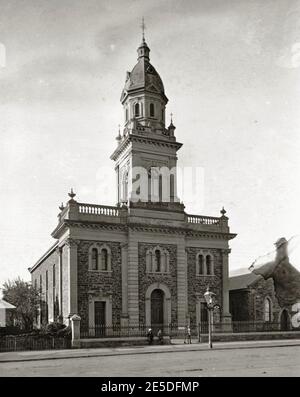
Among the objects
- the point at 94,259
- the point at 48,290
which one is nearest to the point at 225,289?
the point at 94,259

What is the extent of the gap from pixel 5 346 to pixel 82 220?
400 inches

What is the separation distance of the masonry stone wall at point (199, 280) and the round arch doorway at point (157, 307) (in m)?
2.22

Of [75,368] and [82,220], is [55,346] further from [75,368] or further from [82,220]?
[75,368]

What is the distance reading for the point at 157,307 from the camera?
36.6 m

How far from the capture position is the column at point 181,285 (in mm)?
36906

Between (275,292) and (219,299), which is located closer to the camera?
(219,299)

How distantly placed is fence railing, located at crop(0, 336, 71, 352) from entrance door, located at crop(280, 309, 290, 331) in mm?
19740

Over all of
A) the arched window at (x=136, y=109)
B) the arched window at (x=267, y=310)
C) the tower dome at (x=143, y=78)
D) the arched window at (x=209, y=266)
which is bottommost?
the arched window at (x=267, y=310)

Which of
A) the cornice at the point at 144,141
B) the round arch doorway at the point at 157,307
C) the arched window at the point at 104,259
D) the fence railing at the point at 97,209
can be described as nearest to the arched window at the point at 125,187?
the cornice at the point at 144,141

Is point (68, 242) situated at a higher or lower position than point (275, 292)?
higher

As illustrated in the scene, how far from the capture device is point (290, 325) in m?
41.7

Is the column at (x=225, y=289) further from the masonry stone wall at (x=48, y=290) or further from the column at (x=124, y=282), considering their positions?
Result: the masonry stone wall at (x=48, y=290)
